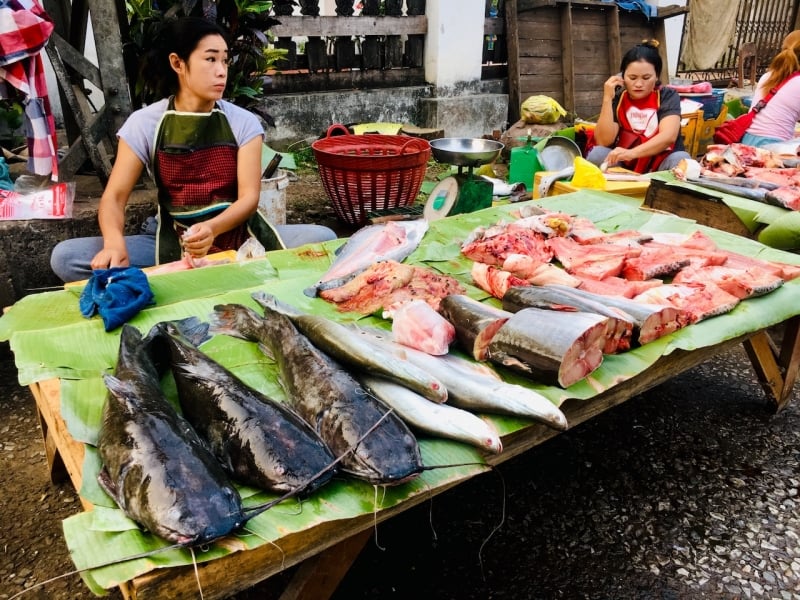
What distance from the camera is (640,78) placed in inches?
230

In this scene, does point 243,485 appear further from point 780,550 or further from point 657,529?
point 780,550

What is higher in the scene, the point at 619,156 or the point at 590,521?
the point at 619,156

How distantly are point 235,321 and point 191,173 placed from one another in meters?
1.65


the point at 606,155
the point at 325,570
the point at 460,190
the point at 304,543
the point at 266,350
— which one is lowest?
the point at 325,570

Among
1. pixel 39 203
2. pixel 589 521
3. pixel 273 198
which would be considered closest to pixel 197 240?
pixel 39 203

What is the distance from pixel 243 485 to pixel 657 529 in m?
2.24

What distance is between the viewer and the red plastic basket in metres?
5.55

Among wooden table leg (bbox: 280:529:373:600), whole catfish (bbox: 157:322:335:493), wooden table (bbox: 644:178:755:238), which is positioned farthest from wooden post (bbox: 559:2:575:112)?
wooden table leg (bbox: 280:529:373:600)

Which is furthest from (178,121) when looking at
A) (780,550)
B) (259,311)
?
(780,550)

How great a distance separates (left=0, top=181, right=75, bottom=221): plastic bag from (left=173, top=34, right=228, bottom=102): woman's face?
4.99 ft

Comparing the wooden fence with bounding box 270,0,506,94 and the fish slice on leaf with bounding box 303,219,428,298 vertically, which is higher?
the wooden fence with bounding box 270,0,506,94

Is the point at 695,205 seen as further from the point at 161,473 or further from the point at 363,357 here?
the point at 161,473

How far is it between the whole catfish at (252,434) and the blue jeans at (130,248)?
7.06ft

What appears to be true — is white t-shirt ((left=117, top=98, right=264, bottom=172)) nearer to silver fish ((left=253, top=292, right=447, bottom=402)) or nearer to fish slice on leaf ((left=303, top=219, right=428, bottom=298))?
fish slice on leaf ((left=303, top=219, right=428, bottom=298))
